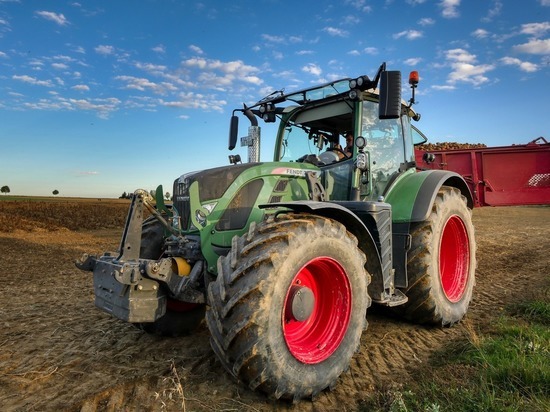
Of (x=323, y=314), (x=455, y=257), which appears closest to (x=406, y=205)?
(x=455, y=257)

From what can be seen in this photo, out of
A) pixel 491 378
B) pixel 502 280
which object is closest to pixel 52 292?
pixel 491 378

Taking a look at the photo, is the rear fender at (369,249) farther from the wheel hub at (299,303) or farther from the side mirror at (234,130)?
the side mirror at (234,130)

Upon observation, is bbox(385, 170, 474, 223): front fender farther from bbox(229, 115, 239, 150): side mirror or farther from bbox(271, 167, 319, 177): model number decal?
bbox(229, 115, 239, 150): side mirror

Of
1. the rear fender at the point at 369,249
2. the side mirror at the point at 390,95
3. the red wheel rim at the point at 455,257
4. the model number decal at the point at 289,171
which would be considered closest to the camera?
the rear fender at the point at 369,249

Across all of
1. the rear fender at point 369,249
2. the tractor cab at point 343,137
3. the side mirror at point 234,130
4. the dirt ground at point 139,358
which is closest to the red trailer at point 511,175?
the dirt ground at point 139,358

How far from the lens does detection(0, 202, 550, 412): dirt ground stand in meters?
2.92

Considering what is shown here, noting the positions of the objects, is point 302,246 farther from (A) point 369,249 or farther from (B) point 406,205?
(B) point 406,205

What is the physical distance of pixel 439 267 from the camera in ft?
14.9

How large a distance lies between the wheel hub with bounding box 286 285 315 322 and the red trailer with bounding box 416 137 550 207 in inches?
190

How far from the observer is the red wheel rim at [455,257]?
16.8 feet

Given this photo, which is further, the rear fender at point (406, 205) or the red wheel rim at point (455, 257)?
the red wheel rim at point (455, 257)

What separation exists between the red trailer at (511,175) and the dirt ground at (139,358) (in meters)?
1.29

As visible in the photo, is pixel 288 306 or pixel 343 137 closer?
pixel 288 306

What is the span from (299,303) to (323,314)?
54cm
